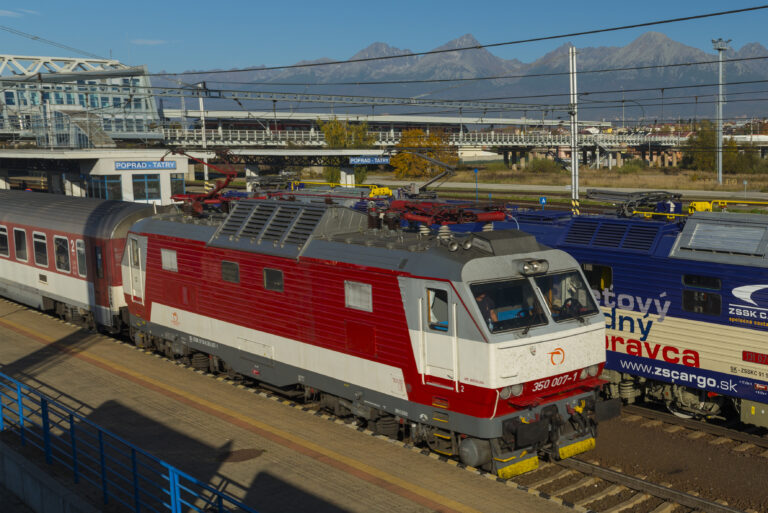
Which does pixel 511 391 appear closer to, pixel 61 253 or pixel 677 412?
pixel 677 412

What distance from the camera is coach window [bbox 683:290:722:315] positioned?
45.5 feet

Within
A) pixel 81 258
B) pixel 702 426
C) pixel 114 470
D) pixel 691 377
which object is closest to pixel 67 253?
pixel 81 258

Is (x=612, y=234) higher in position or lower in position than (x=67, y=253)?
higher

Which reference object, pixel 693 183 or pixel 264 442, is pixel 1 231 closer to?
pixel 264 442

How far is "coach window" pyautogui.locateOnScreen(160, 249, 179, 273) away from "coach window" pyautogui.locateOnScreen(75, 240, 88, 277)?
4753 millimetres

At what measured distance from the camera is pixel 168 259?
61.5 ft

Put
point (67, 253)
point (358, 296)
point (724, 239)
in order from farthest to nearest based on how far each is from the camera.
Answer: point (67, 253)
point (724, 239)
point (358, 296)

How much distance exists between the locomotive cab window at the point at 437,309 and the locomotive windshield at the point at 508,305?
1.86ft

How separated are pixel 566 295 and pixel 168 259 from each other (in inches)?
396

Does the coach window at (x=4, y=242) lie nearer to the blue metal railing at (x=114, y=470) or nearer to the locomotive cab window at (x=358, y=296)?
the blue metal railing at (x=114, y=470)

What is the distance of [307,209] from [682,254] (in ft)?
23.2

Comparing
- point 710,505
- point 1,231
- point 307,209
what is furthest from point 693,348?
point 1,231

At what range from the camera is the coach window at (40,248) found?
2441cm

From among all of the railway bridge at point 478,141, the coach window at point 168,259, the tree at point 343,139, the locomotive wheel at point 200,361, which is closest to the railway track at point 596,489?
the locomotive wheel at point 200,361
